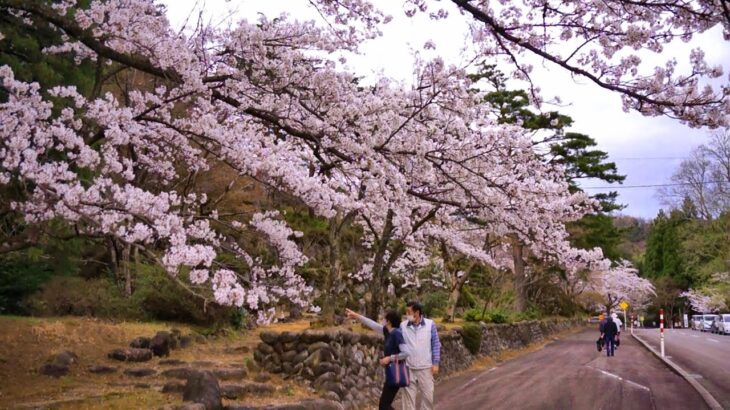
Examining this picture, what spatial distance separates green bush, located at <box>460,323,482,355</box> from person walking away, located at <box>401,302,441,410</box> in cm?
1064

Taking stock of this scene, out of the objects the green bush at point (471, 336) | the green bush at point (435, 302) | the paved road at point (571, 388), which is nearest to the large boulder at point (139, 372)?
the paved road at point (571, 388)

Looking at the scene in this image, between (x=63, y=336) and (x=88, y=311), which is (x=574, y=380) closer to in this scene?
(x=63, y=336)

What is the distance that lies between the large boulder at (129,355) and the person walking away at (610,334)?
15.1 metres

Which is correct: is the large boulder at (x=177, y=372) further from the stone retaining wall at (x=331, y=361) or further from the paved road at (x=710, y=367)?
the paved road at (x=710, y=367)

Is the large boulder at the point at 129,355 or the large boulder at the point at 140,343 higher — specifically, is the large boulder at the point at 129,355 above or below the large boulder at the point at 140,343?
below

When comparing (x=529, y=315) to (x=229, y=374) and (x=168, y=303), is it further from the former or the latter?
(x=229, y=374)

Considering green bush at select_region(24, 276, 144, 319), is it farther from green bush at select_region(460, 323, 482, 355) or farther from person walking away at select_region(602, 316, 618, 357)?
person walking away at select_region(602, 316, 618, 357)

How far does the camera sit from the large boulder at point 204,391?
7.13m

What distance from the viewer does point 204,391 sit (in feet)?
23.8

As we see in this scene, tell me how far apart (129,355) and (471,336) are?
33.9 ft

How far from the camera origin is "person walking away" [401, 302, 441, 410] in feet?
24.1

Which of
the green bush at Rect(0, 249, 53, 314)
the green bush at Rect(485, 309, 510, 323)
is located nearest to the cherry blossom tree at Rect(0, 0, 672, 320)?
the green bush at Rect(0, 249, 53, 314)

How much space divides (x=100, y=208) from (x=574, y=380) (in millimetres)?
11364

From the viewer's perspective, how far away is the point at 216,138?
6520 millimetres
